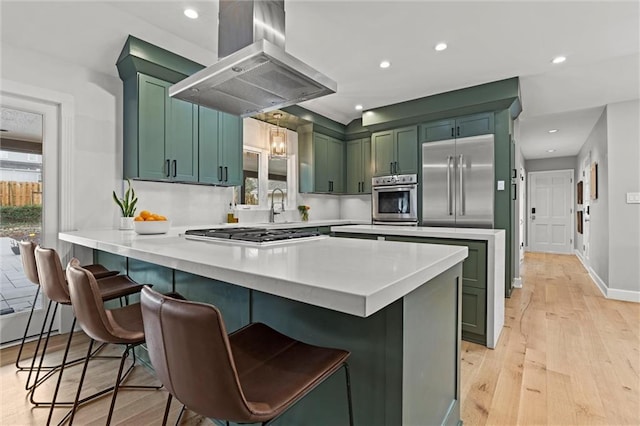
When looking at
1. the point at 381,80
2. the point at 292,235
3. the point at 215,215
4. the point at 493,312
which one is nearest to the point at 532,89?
the point at 381,80

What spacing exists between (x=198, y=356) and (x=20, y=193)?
9.77 ft

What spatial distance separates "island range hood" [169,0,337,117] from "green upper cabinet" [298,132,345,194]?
2.66m

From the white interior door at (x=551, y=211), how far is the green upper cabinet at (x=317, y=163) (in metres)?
6.20

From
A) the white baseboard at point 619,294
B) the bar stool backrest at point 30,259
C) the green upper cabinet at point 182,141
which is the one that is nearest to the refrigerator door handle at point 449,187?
the white baseboard at point 619,294

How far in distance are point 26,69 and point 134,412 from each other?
9.11ft

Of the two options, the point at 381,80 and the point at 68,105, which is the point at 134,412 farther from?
the point at 381,80

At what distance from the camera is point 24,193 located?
2.65 metres

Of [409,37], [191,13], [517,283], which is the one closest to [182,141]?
[191,13]

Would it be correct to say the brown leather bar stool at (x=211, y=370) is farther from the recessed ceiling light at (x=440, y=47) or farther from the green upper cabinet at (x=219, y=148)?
the recessed ceiling light at (x=440, y=47)

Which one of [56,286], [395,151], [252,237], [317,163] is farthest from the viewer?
[317,163]

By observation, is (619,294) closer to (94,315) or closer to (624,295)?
(624,295)

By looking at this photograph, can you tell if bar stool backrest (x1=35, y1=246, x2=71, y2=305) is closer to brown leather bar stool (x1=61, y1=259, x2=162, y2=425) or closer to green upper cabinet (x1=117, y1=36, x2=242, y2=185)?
brown leather bar stool (x1=61, y1=259, x2=162, y2=425)

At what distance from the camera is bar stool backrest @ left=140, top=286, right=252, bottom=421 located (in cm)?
70

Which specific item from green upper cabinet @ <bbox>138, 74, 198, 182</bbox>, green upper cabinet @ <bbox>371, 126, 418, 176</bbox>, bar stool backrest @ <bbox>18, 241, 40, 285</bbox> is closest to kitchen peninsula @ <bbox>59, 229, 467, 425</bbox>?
bar stool backrest @ <bbox>18, 241, 40, 285</bbox>
